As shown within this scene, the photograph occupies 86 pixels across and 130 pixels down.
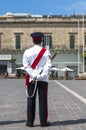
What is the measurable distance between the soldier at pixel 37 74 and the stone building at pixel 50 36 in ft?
243

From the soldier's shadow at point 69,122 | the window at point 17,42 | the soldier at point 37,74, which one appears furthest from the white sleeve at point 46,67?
the window at point 17,42

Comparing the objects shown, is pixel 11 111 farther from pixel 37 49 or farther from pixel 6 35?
pixel 6 35

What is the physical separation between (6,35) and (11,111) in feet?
235

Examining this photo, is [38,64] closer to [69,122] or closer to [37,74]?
[37,74]

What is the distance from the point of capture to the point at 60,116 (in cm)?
1234

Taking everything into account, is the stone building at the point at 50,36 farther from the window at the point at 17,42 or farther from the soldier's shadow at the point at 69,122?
the soldier's shadow at the point at 69,122

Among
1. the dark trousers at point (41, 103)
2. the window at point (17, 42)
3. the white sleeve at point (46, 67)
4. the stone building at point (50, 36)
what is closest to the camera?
the white sleeve at point (46, 67)

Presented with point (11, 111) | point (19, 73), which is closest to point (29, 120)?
point (11, 111)

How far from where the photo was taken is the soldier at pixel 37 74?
10.2 m

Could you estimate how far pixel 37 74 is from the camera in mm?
10148

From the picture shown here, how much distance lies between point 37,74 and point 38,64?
213 millimetres

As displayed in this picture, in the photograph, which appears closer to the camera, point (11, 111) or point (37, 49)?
point (37, 49)

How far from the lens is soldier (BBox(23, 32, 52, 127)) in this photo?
33.4 ft

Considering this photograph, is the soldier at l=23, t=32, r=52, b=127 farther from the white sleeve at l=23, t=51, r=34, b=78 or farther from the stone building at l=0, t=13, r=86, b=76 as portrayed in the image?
the stone building at l=0, t=13, r=86, b=76
